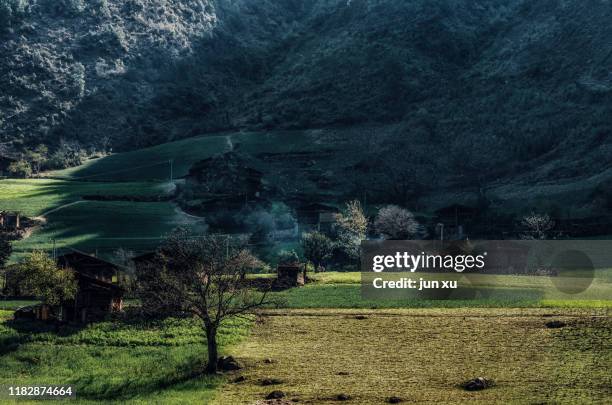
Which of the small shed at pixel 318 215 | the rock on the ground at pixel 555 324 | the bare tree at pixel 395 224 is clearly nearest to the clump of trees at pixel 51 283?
the rock on the ground at pixel 555 324

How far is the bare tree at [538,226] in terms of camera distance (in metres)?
127

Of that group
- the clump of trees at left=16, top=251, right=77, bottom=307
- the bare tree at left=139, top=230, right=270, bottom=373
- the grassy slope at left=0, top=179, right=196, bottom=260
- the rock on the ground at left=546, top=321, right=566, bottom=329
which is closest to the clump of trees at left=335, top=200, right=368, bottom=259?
the grassy slope at left=0, top=179, right=196, bottom=260

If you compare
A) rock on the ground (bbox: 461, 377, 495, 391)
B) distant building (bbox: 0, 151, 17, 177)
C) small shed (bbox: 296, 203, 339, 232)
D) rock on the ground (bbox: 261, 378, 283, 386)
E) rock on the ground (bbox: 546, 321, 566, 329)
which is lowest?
rock on the ground (bbox: 261, 378, 283, 386)

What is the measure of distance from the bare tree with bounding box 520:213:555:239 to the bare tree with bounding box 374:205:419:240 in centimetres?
1706

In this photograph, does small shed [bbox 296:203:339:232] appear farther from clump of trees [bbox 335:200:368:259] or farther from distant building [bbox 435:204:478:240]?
distant building [bbox 435:204:478:240]

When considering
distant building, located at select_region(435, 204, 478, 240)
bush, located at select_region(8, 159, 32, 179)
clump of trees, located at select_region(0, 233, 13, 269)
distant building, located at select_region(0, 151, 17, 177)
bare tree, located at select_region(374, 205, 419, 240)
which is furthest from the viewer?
distant building, located at select_region(0, 151, 17, 177)

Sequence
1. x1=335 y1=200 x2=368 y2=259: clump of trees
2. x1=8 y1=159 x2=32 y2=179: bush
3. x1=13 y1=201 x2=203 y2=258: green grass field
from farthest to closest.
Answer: x1=8 y1=159 x2=32 y2=179: bush, x1=335 y1=200 x2=368 y2=259: clump of trees, x1=13 y1=201 x2=203 y2=258: green grass field

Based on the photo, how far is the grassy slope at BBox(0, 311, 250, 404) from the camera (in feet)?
169

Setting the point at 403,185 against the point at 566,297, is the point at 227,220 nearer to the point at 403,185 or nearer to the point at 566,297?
the point at 403,185

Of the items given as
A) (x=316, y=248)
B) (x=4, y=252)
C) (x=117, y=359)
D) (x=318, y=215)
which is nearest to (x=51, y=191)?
(x=318, y=215)

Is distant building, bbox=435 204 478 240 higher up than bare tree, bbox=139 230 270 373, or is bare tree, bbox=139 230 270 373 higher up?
distant building, bbox=435 204 478 240

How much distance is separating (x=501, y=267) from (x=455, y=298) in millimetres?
24685

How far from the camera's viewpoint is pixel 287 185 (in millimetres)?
172000

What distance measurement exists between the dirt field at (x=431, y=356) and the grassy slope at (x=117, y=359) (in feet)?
10.5
